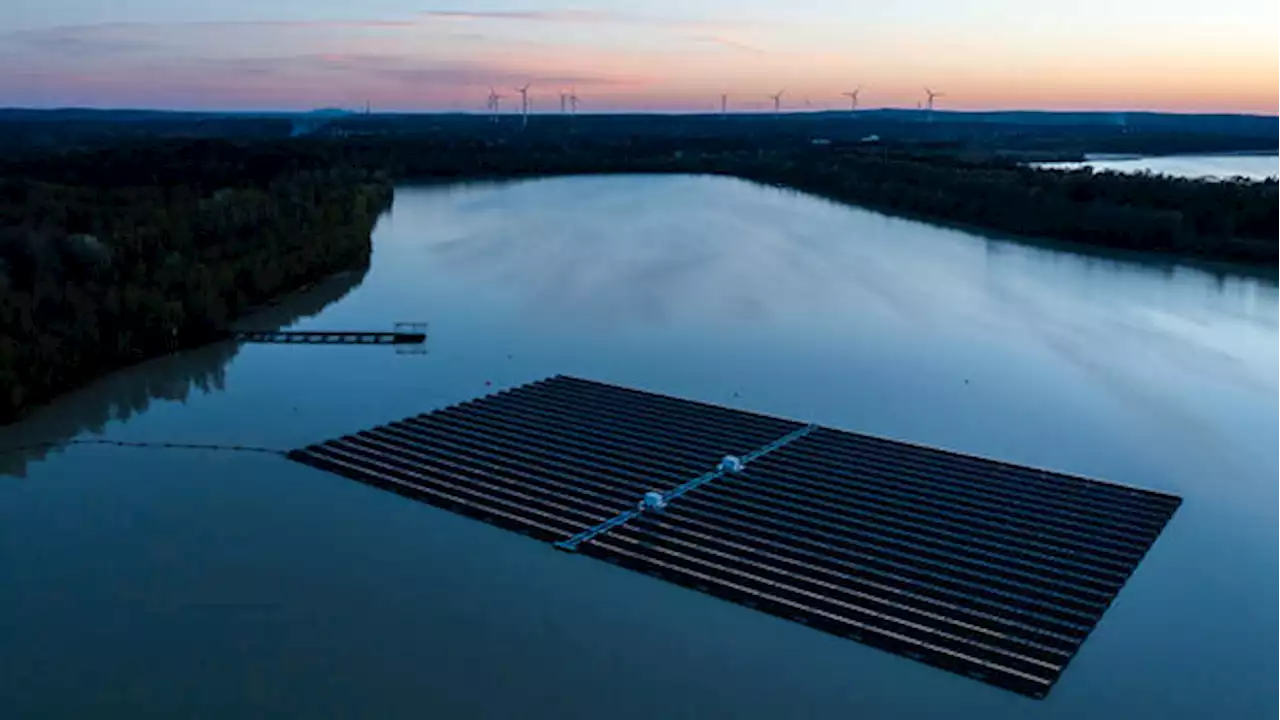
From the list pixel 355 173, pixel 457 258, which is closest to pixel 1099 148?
pixel 355 173

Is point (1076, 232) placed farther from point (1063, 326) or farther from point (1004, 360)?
point (1004, 360)

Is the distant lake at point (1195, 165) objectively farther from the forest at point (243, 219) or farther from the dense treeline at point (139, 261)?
the dense treeline at point (139, 261)

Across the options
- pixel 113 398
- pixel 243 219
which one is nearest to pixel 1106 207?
pixel 243 219

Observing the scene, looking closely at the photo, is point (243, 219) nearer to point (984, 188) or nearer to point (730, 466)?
point (730, 466)

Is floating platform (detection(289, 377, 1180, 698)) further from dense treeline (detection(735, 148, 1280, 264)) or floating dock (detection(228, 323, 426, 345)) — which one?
dense treeline (detection(735, 148, 1280, 264))

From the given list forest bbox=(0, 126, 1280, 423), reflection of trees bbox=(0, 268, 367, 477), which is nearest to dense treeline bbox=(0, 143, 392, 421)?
forest bbox=(0, 126, 1280, 423)

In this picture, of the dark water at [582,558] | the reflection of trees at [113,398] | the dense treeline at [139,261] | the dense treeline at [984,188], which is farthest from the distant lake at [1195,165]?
the reflection of trees at [113,398]
